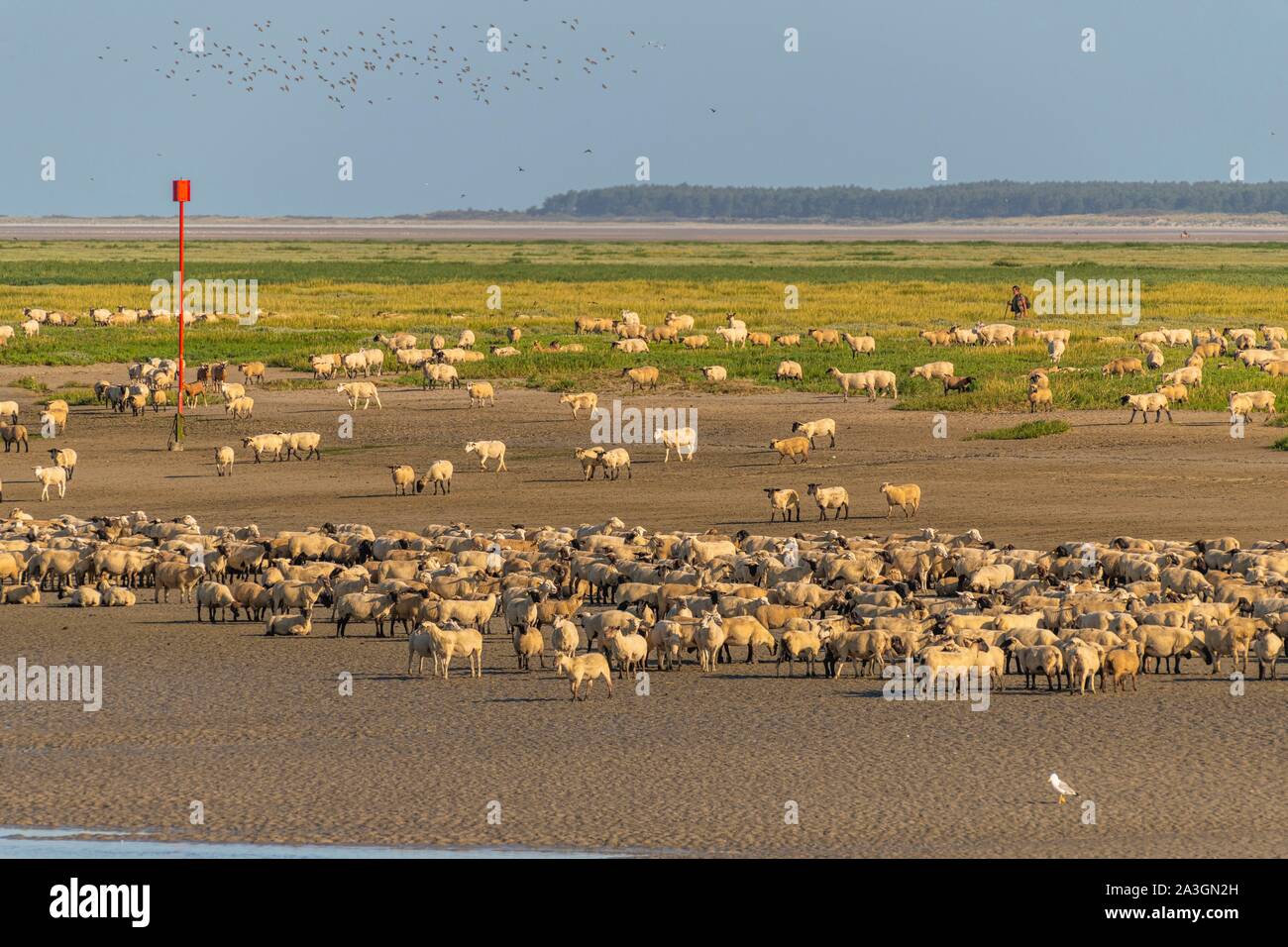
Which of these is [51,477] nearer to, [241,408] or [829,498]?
[241,408]

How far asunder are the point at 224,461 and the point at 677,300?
4728cm

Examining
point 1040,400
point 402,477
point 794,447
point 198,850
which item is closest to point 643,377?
point 1040,400

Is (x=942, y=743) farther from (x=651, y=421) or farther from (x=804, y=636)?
(x=651, y=421)

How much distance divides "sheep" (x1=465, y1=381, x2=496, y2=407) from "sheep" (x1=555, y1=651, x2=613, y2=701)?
26.6 m

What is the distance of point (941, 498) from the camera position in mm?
33406

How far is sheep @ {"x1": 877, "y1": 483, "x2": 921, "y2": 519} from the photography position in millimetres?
31594

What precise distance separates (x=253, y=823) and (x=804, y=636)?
23.2ft

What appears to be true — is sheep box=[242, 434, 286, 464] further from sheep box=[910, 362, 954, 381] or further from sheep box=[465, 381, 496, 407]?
sheep box=[910, 362, 954, 381]

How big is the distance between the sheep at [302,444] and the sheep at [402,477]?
4063 millimetres

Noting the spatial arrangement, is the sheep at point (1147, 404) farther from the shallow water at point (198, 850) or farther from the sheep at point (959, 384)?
the shallow water at point (198, 850)

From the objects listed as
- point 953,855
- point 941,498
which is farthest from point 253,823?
point 941,498

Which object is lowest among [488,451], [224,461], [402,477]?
[402,477]

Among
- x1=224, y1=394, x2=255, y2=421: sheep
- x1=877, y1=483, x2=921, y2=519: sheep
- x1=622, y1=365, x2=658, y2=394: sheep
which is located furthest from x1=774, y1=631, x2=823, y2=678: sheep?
x1=622, y1=365, x2=658, y2=394: sheep

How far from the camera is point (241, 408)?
44000mm
